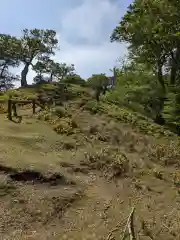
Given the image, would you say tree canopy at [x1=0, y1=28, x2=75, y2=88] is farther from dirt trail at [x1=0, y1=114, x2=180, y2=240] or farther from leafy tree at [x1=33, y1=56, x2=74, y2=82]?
dirt trail at [x1=0, y1=114, x2=180, y2=240]

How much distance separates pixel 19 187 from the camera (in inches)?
421

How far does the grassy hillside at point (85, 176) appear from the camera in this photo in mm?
9586

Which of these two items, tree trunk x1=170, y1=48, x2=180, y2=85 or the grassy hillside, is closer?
the grassy hillside

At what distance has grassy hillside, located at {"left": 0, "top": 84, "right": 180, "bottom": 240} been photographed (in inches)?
377

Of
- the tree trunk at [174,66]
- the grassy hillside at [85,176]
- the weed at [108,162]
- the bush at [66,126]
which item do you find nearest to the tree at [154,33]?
the tree trunk at [174,66]

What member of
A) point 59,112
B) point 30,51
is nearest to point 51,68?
point 30,51

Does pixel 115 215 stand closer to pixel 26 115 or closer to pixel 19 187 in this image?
pixel 19 187

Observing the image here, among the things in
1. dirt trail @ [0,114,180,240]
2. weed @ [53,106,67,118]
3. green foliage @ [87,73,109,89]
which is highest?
green foliage @ [87,73,109,89]

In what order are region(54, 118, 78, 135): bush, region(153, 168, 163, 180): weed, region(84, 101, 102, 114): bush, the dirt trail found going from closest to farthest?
the dirt trail → region(153, 168, 163, 180): weed → region(54, 118, 78, 135): bush → region(84, 101, 102, 114): bush

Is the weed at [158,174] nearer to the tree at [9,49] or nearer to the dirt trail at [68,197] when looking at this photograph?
the dirt trail at [68,197]

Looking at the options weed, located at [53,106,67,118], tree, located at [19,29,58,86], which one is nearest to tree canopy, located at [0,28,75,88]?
tree, located at [19,29,58,86]

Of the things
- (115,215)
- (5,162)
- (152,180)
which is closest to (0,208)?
(5,162)

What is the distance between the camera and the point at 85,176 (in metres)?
12.3

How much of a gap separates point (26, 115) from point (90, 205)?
7.92m
